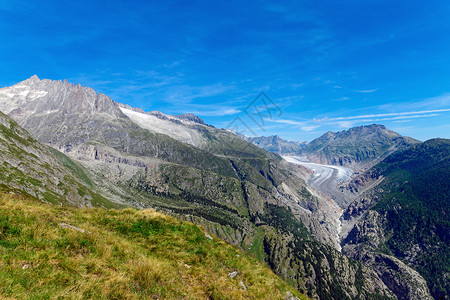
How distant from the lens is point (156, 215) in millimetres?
21312

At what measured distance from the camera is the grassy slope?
8078 mm

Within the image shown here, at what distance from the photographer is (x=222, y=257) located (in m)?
17.4

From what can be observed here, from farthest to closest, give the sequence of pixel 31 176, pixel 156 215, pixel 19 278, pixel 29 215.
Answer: pixel 31 176, pixel 156 215, pixel 29 215, pixel 19 278

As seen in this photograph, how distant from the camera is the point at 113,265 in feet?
35.3

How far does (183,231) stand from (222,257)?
4.54m

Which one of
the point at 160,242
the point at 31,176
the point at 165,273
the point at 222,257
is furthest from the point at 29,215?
the point at 31,176

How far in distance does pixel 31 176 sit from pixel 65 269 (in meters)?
259

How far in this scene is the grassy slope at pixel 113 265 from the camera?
26.5 ft

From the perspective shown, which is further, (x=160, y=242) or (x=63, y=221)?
(x=160, y=242)

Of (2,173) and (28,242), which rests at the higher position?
(2,173)

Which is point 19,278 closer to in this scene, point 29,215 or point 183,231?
point 29,215

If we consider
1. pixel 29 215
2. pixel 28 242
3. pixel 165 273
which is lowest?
pixel 165 273

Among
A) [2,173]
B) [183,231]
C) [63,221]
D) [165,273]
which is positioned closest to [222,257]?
[183,231]

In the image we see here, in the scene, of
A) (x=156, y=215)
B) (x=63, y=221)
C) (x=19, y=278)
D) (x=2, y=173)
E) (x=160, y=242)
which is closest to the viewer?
(x=19, y=278)
